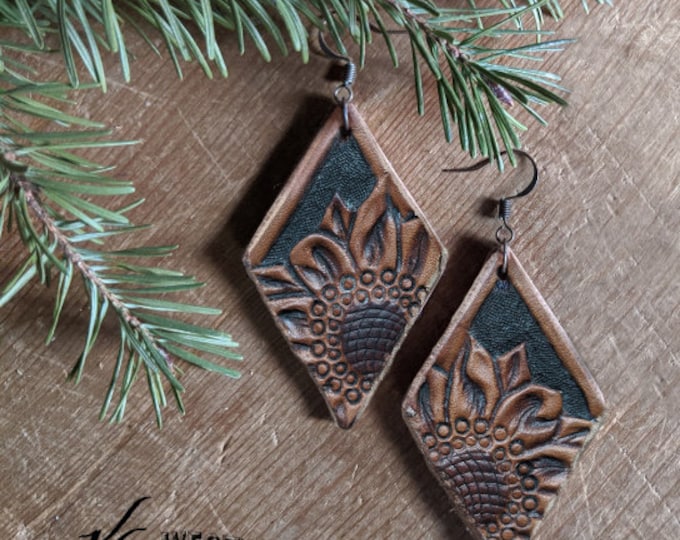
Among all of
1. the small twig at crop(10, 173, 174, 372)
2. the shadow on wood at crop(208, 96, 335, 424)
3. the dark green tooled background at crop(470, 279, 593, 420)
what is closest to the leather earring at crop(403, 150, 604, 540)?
the dark green tooled background at crop(470, 279, 593, 420)

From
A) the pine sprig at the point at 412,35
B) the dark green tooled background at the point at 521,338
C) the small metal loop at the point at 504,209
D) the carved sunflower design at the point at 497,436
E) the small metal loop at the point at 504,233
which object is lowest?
the carved sunflower design at the point at 497,436

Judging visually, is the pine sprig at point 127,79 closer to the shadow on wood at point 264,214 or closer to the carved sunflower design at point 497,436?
the shadow on wood at point 264,214

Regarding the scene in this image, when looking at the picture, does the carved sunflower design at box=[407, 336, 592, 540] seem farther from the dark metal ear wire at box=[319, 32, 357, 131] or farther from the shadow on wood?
the dark metal ear wire at box=[319, 32, 357, 131]

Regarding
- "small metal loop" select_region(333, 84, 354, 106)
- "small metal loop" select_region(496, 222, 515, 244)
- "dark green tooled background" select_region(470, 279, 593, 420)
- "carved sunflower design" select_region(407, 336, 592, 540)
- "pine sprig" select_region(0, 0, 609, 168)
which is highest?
"pine sprig" select_region(0, 0, 609, 168)

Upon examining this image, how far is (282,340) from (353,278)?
11 cm

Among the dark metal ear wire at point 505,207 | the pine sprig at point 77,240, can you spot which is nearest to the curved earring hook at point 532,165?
the dark metal ear wire at point 505,207

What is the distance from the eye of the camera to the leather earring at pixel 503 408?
2.66ft

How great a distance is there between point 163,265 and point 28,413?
217mm

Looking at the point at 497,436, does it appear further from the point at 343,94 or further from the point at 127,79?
the point at 127,79

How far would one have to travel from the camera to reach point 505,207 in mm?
818

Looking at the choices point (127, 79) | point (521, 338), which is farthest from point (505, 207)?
point (127, 79)

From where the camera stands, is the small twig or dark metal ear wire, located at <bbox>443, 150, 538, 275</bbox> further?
dark metal ear wire, located at <bbox>443, 150, 538, 275</bbox>

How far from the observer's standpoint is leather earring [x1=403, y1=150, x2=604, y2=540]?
2.66 ft

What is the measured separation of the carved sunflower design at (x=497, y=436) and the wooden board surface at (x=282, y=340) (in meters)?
0.05
